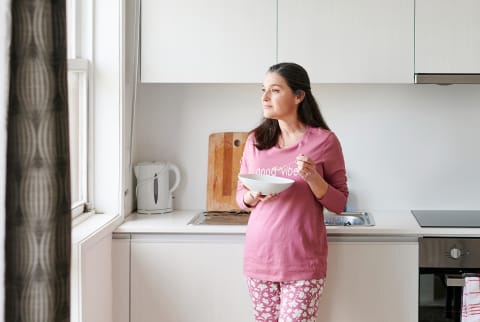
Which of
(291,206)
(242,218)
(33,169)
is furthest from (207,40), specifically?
(33,169)

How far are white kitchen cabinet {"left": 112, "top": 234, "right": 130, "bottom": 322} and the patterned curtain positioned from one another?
4.05 ft

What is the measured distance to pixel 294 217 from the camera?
2188 mm

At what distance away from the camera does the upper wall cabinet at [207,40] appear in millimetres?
2711

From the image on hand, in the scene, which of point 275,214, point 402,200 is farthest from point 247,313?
point 402,200

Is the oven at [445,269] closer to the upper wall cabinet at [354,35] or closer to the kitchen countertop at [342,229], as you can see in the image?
the kitchen countertop at [342,229]

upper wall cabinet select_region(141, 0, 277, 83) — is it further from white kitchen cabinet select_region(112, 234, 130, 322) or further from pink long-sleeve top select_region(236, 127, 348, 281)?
white kitchen cabinet select_region(112, 234, 130, 322)

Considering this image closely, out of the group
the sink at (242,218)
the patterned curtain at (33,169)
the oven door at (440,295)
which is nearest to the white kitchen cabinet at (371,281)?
the oven door at (440,295)

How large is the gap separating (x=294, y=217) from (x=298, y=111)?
0.38m

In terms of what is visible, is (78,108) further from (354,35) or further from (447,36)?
(447,36)

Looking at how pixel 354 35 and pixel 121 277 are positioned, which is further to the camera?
pixel 354 35

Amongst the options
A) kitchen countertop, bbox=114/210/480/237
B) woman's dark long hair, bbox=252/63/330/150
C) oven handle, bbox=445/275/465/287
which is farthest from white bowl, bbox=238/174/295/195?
oven handle, bbox=445/275/465/287

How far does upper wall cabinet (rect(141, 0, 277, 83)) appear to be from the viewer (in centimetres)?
271

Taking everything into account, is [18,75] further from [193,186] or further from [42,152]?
[193,186]

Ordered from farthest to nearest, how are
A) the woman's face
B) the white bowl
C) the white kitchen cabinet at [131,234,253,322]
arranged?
1. the white kitchen cabinet at [131,234,253,322]
2. the woman's face
3. the white bowl
